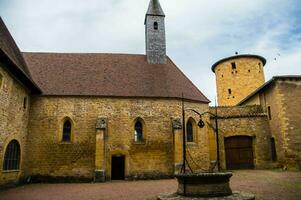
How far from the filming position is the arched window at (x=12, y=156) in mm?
14797

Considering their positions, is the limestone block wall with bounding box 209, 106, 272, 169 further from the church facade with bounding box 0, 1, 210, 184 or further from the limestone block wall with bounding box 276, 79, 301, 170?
the church facade with bounding box 0, 1, 210, 184

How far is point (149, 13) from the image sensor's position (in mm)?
24719

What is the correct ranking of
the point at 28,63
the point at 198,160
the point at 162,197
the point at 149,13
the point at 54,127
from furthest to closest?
the point at 149,13 < the point at 28,63 < the point at 198,160 < the point at 54,127 < the point at 162,197

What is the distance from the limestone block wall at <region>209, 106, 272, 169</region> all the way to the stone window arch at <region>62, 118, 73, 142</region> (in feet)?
34.9

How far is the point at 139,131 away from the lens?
63.3 ft

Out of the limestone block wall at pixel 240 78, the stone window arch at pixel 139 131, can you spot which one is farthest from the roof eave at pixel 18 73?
the limestone block wall at pixel 240 78

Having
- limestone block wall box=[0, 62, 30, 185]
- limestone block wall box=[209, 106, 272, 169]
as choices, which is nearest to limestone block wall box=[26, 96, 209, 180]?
limestone block wall box=[0, 62, 30, 185]

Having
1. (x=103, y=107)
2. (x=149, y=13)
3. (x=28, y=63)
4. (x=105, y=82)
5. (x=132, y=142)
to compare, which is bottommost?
(x=132, y=142)

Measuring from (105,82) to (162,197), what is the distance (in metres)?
12.4

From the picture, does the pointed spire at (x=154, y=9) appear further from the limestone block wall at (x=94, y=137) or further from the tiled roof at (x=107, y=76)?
the limestone block wall at (x=94, y=137)

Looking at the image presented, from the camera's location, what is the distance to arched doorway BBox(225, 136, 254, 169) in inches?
847

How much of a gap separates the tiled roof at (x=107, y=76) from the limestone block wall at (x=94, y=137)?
0.74m

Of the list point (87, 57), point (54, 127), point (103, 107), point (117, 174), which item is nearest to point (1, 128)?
point (54, 127)

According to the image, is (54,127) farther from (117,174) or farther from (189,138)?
(189,138)
